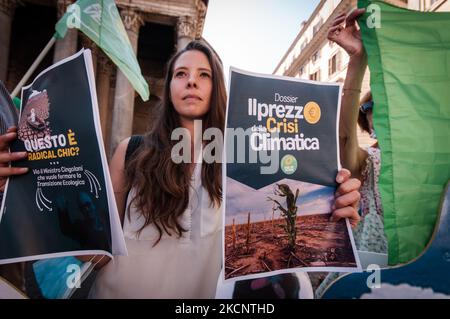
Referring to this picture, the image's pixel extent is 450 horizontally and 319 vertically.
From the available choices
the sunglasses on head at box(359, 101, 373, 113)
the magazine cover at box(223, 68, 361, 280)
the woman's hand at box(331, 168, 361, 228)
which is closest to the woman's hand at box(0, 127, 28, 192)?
the magazine cover at box(223, 68, 361, 280)

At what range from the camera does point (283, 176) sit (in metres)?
1.64

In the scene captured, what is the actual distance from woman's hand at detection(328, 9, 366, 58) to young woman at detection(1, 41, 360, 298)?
815 millimetres

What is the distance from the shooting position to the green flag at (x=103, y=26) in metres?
1.94

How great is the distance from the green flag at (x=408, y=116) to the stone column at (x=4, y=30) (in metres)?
7.79

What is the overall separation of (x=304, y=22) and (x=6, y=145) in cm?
234

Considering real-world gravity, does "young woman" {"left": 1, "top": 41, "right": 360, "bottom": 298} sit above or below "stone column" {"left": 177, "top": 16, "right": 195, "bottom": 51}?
below

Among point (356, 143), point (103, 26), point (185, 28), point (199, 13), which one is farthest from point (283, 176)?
point (199, 13)

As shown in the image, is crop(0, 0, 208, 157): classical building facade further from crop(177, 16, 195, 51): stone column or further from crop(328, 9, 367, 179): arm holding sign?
crop(328, 9, 367, 179): arm holding sign

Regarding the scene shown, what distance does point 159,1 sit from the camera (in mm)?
8055

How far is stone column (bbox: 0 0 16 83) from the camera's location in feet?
21.3

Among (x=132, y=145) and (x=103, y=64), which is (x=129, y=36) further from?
(x=132, y=145)

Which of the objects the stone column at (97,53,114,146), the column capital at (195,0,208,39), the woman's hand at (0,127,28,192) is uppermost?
the column capital at (195,0,208,39)

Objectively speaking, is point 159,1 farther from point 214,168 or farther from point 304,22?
point 214,168
